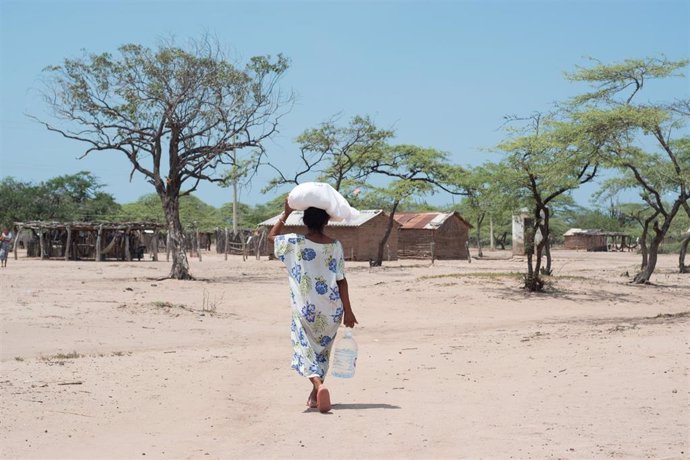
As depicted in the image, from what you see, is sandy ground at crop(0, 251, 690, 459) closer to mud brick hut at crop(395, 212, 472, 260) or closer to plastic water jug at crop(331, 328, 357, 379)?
plastic water jug at crop(331, 328, 357, 379)

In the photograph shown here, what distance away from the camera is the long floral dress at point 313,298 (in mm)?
7043

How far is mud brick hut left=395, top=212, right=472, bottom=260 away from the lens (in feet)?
161

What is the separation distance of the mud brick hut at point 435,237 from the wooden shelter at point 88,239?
15.4 metres

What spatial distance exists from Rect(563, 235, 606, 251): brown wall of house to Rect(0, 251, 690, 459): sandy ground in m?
53.6

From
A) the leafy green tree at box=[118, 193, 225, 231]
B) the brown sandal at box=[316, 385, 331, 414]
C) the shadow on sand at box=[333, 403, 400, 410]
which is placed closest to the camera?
the brown sandal at box=[316, 385, 331, 414]

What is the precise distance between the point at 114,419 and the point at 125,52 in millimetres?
21100

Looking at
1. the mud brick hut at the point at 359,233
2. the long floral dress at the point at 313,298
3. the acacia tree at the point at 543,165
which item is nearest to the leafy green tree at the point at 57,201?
the mud brick hut at the point at 359,233

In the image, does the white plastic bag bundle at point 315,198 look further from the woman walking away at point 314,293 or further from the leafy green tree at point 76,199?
the leafy green tree at point 76,199

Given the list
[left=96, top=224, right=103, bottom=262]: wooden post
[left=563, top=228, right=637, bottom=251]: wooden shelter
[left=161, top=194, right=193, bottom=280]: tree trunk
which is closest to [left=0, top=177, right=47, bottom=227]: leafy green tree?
[left=96, top=224, right=103, bottom=262]: wooden post

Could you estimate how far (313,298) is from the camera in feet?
23.1

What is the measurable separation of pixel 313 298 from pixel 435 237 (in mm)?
42329

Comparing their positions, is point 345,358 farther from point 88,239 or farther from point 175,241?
point 88,239

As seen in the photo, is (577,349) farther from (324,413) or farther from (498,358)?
(324,413)

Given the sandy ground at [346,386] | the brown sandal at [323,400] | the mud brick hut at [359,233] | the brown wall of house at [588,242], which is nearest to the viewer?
the sandy ground at [346,386]
